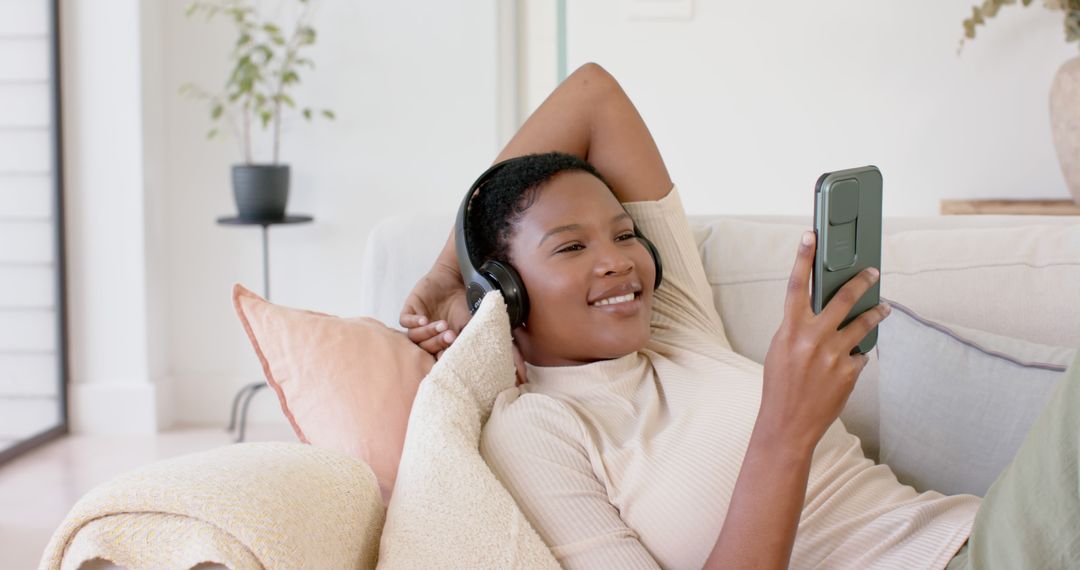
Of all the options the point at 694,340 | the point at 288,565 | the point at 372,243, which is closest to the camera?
the point at 288,565

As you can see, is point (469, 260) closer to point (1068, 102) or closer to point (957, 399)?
point (957, 399)

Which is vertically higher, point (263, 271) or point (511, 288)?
point (511, 288)

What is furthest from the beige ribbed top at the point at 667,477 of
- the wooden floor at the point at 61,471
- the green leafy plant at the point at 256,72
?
the green leafy plant at the point at 256,72

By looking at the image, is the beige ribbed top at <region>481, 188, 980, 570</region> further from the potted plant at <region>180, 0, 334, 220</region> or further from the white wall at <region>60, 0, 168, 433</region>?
the white wall at <region>60, 0, 168, 433</region>

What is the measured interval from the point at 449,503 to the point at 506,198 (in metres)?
0.49

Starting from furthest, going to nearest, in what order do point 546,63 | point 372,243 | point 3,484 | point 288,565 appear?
point 546,63 < point 3,484 < point 372,243 < point 288,565

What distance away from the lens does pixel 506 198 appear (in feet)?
4.56

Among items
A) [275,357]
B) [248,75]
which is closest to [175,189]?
[248,75]

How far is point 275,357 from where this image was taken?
1.33 meters

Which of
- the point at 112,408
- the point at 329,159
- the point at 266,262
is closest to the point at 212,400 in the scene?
the point at 112,408

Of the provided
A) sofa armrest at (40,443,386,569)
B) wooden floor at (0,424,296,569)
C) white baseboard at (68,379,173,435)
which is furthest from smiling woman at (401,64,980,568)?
white baseboard at (68,379,173,435)

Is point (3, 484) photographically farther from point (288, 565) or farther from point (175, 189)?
point (288, 565)

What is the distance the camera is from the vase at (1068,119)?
279cm

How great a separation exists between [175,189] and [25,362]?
0.75m
